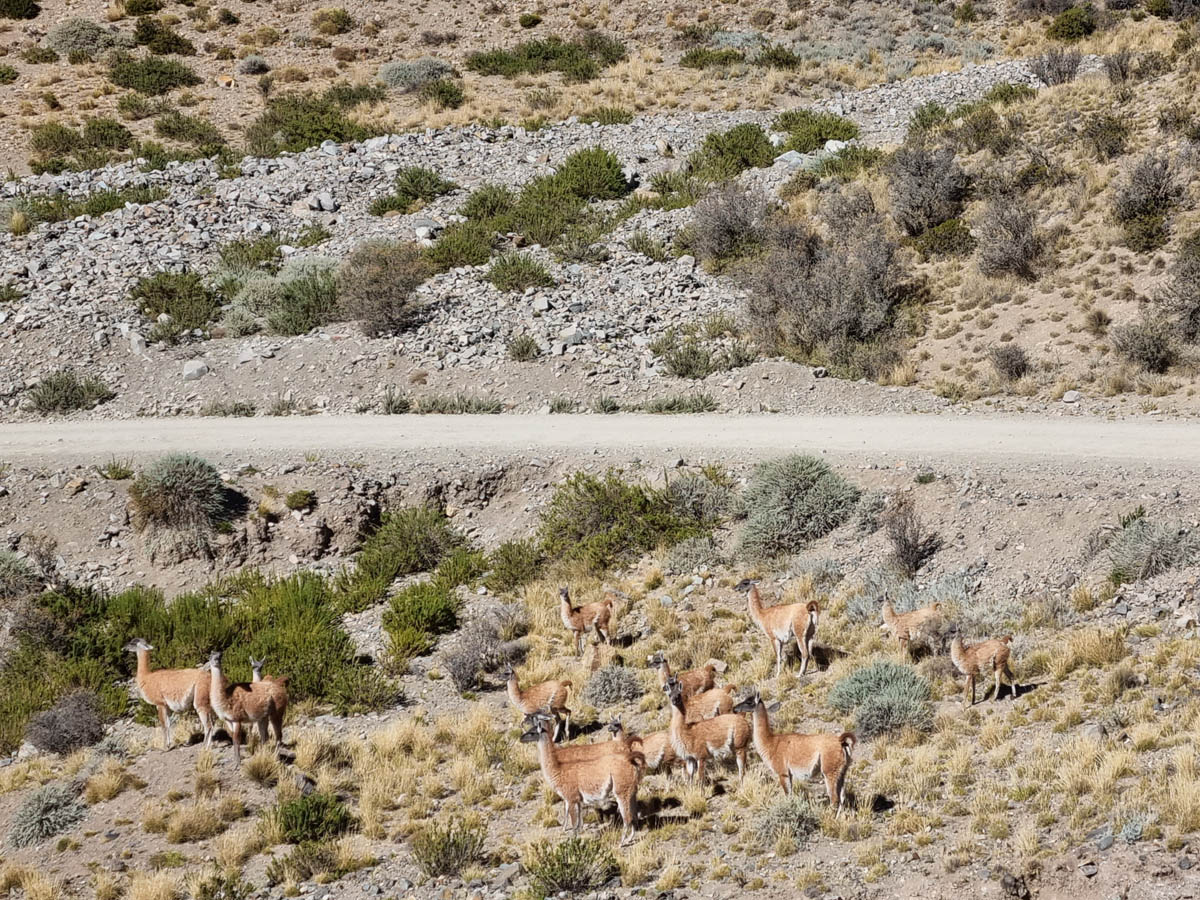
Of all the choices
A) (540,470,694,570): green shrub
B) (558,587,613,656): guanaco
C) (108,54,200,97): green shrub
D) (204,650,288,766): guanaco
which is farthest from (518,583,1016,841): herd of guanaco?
(108,54,200,97): green shrub

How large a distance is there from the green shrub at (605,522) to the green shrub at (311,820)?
665 centimetres

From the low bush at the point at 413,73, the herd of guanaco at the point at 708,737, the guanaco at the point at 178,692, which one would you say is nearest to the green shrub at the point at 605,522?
the herd of guanaco at the point at 708,737

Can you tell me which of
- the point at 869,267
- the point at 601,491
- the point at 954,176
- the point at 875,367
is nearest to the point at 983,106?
the point at 954,176

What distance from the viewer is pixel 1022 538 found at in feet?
47.6

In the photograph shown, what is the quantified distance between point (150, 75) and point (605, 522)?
117 ft

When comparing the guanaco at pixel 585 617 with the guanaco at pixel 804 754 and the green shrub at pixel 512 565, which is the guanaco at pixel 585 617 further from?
the guanaco at pixel 804 754

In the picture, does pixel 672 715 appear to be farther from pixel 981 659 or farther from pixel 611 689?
pixel 981 659

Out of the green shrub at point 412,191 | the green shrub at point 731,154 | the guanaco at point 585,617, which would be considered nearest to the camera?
the guanaco at point 585,617

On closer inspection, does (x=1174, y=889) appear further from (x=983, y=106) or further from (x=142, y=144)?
(x=142, y=144)

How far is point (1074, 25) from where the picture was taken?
41250 millimetres

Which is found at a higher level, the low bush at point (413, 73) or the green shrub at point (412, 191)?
the low bush at point (413, 73)

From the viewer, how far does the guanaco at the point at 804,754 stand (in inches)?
364

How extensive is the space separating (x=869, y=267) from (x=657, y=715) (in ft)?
53.3

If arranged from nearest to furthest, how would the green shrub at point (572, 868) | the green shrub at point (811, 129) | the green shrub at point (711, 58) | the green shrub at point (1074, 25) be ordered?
the green shrub at point (572, 868) < the green shrub at point (811, 129) < the green shrub at point (1074, 25) < the green shrub at point (711, 58)
